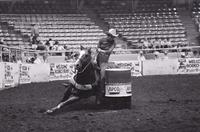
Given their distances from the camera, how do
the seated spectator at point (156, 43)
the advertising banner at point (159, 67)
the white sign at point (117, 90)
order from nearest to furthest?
the white sign at point (117, 90) → the advertising banner at point (159, 67) → the seated spectator at point (156, 43)

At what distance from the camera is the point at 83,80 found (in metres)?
9.13

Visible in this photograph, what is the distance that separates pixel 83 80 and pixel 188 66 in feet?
42.7

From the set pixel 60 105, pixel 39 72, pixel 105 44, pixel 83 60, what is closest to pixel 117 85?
pixel 83 60

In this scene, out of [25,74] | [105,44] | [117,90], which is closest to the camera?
[117,90]

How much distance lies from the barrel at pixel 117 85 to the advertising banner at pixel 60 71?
983 cm

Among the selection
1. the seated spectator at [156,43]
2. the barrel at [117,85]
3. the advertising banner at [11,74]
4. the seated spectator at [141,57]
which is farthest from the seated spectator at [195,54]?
the barrel at [117,85]

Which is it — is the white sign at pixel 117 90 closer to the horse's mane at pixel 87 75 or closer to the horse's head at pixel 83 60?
the horse's mane at pixel 87 75

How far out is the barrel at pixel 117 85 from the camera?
30.3 feet

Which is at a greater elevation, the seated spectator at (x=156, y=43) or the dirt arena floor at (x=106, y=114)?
the seated spectator at (x=156, y=43)

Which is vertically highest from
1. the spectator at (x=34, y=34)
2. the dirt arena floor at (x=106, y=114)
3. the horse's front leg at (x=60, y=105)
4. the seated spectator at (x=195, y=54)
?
the spectator at (x=34, y=34)

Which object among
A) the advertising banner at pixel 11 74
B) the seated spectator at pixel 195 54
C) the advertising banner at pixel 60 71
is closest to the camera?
the advertising banner at pixel 11 74

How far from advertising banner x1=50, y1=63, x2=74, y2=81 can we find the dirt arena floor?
5827 millimetres

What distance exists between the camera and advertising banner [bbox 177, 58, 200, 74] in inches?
832

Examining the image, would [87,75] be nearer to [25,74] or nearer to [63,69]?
[25,74]
